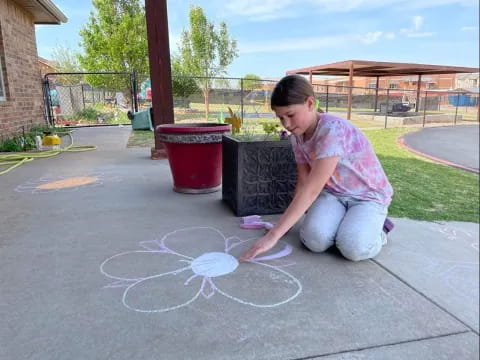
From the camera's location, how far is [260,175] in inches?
91.5

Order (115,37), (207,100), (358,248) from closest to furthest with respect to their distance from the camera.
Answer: (358,248) < (207,100) < (115,37)

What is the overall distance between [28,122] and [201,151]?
5.94 m

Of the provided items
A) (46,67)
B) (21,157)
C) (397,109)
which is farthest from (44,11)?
(397,109)

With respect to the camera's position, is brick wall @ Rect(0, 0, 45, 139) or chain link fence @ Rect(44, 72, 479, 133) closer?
brick wall @ Rect(0, 0, 45, 139)

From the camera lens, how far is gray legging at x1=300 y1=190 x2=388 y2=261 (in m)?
1.71

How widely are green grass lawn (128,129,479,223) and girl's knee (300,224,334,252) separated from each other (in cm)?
76

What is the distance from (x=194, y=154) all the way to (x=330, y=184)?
4.07ft

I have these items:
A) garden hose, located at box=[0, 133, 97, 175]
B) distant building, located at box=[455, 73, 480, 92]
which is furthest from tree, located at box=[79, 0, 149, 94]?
distant building, located at box=[455, 73, 480, 92]

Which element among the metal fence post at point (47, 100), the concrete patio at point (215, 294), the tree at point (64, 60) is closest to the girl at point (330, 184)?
the concrete patio at point (215, 294)

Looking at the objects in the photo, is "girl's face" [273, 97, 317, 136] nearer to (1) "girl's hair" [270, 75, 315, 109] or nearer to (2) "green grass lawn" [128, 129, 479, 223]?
(1) "girl's hair" [270, 75, 315, 109]

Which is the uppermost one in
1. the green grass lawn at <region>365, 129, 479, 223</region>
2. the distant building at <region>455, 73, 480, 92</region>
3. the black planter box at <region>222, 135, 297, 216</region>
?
the distant building at <region>455, 73, 480, 92</region>

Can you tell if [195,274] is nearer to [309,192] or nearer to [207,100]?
[309,192]

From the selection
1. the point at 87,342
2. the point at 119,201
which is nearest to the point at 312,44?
the point at 87,342

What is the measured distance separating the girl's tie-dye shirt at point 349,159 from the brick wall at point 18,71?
5.76 m
